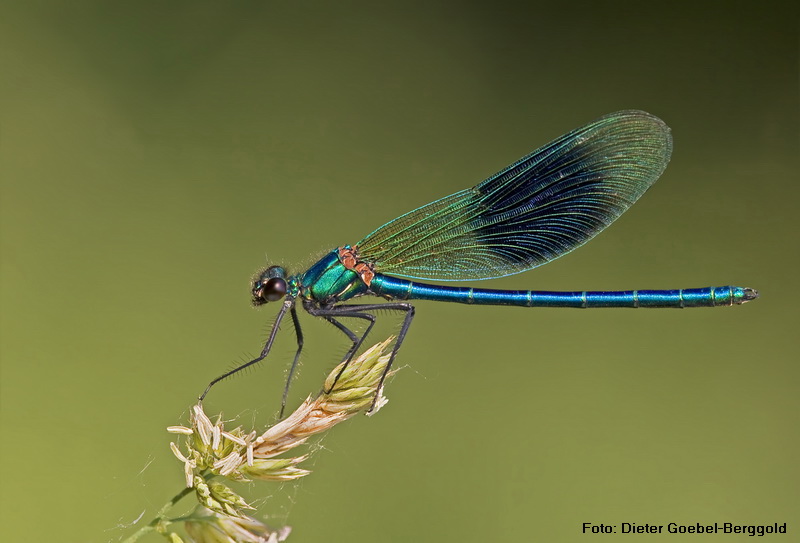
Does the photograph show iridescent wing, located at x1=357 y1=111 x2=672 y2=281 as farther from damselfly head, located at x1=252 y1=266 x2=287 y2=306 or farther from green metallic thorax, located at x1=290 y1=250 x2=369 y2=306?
damselfly head, located at x1=252 y1=266 x2=287 y2=306

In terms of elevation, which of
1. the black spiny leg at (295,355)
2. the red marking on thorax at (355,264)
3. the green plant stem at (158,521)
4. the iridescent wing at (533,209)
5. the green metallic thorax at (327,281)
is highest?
the iridescent wing at (533,209)

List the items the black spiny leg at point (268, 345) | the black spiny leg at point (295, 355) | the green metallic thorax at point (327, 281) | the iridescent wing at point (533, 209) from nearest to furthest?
the black spiny leg at point (268, 345)
the black spiny leg at point (295, 355)
the green metallic thorax at point (327, 281)
the iridescent wing at point (533, 209)

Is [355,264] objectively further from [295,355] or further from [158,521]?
[158,521]

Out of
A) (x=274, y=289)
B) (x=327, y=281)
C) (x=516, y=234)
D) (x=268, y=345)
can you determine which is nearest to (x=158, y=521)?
(x=268, y=345)

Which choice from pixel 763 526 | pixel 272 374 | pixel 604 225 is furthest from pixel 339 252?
pixel 763 526

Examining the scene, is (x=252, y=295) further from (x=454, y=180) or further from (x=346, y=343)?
(x=454, y=180)

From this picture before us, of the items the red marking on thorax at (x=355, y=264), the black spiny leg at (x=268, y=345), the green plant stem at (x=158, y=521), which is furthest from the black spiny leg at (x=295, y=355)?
the green plant stem at (x=158, y=521)

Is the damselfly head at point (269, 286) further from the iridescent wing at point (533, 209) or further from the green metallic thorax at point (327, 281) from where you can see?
the iridescent wing at point (533, 209)
